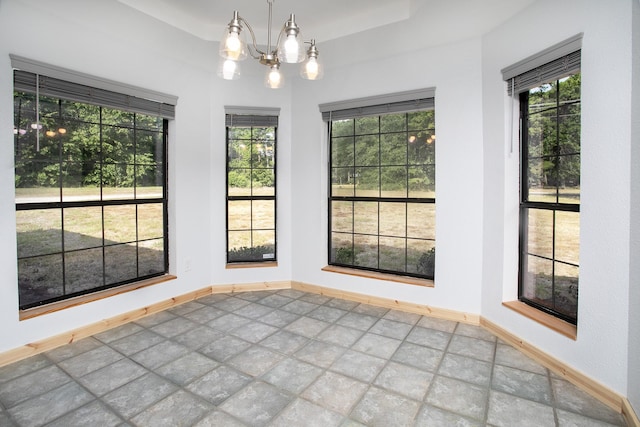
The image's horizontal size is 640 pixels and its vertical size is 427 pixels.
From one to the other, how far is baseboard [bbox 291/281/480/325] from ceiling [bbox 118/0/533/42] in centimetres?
264

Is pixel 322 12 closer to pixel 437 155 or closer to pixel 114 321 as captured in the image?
pixel 437 155

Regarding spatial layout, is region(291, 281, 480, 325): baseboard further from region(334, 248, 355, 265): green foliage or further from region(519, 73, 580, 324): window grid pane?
region(519, 73, 580, 324): window grid pane

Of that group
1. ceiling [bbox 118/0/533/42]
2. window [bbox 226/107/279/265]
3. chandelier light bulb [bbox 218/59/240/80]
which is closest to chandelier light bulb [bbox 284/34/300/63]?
chandelier light bulb [bbox 218/59/240/80]

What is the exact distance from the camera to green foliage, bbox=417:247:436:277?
3.51 metres

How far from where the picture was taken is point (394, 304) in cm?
354

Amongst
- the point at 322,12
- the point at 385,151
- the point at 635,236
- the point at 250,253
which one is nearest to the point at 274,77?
the point at 322,12

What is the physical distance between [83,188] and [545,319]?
3991mm

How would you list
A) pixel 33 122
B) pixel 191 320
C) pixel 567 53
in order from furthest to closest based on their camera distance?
pixel 191 320 → pixel 33 122 → pixel 567 53

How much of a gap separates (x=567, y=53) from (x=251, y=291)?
3730 mm

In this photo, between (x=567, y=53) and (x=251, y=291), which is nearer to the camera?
(x=567, y=53)

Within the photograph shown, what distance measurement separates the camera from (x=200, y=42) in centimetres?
334

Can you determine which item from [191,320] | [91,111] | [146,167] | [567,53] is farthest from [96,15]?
[567,53]

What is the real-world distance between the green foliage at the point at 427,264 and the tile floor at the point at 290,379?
21.7 inches

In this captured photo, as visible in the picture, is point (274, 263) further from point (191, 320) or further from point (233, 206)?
point (191, 320)
